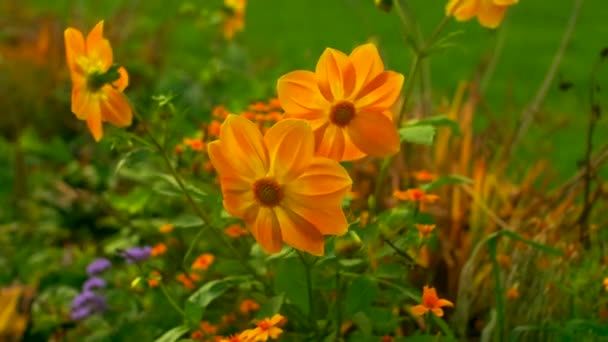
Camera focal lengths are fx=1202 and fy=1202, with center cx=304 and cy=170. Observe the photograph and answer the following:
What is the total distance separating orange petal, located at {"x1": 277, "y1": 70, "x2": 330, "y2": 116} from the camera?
1950mm

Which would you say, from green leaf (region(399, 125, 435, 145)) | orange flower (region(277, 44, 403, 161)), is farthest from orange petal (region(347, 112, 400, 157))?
green leaf (region(399, 125, 435, 145))

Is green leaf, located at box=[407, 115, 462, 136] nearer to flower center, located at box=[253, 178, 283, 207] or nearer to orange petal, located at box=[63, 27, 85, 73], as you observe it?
flower center, located at box=[253, 178, 283, 207]

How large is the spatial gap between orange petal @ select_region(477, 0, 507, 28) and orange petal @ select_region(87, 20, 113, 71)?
25.7 inches

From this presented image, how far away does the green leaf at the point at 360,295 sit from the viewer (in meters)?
2.21

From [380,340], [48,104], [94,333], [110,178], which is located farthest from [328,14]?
[380,340]

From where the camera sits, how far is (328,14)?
26.0 feet

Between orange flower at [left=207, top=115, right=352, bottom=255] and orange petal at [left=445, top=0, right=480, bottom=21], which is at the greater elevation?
orange petal at [left=445, top=0, right=480, bottom=21]

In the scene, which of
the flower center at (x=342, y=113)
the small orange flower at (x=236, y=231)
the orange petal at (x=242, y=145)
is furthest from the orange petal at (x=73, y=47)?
the small orange flower at (x=236, y=231)

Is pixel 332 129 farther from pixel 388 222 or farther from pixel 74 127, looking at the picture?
pixel 74 127

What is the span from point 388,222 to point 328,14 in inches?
222

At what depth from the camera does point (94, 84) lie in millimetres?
2039

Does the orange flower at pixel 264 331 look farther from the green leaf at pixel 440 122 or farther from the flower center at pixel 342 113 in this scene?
the green leaf at pixel 440 122

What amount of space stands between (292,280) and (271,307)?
0.08 meters

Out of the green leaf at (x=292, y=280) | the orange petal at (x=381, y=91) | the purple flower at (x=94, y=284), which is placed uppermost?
the orange petal at (x=381, y=91)
